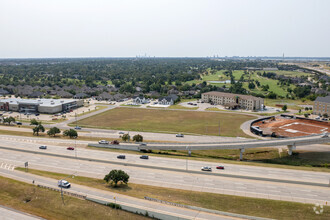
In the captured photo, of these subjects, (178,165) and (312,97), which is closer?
(178,165)

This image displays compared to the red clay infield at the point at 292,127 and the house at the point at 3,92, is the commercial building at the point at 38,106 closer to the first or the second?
the house at the point at 3,92

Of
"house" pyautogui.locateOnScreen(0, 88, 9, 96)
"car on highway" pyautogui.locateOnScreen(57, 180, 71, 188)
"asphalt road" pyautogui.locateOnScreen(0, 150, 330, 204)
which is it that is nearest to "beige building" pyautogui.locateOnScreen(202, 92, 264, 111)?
"asphalt road" pyautogui.locateOnScreen(0, 150, 330, 204)

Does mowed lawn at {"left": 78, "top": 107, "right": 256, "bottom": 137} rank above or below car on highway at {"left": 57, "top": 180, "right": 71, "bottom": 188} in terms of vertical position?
below

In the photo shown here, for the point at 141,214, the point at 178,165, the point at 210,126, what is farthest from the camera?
the point at 210,126

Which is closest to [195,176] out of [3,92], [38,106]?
[38,106]

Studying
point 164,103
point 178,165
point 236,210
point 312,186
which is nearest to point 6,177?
point 178,165

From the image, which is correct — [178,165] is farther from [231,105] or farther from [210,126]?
[231,105]

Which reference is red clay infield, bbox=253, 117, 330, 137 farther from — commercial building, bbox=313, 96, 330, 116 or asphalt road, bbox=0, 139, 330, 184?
asphalt road, bbox=0, 139, 330, 184

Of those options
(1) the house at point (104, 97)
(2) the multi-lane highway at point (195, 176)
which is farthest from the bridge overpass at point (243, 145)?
(1) the house at point (104, 97)
